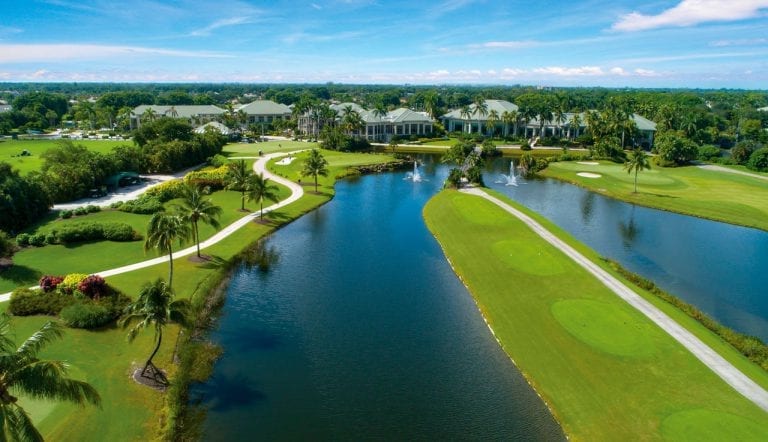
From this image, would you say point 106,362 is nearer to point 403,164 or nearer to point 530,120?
point 403,164

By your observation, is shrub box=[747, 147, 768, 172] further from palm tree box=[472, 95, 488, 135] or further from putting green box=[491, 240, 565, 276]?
putting green box=[491, 240, 565, 276]

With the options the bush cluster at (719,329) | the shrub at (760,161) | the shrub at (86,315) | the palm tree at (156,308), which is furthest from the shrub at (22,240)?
the shrub at (760,161)

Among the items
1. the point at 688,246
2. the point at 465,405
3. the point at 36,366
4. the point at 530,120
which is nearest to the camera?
the point at 36,366

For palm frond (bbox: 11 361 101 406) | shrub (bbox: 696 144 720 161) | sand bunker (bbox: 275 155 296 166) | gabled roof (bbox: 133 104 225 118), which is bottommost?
sand bunker (bbox: 275 155 296 166)

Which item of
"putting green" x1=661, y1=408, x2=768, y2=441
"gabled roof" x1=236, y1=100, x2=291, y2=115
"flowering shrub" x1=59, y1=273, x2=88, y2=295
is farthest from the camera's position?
"gabled roof" x1=236, y1=100, x2=291, y2=115

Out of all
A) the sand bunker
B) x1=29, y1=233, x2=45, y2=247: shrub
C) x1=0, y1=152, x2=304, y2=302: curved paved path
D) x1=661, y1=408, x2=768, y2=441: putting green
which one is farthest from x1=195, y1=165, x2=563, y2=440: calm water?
the sand bunker

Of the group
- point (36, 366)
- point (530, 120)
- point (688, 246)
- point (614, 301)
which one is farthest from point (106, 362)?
point (530, 120)
